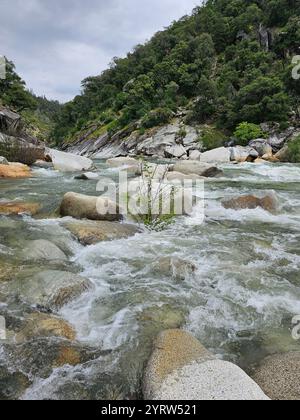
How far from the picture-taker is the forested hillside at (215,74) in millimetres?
38781

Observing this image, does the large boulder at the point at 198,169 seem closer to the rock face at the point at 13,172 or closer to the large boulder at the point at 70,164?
the large boulder at the point at 70,164

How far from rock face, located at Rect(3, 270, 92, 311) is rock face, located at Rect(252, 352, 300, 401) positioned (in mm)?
2376

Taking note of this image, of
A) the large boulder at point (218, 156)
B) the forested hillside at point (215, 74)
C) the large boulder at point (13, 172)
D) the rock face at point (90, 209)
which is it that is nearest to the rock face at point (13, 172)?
the large boulder at point (13, 172)

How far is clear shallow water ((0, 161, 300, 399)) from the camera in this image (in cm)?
333

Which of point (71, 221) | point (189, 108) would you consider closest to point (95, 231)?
point (71, 221)

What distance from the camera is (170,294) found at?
472cm

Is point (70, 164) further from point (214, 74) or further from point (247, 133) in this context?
point (214, 74)

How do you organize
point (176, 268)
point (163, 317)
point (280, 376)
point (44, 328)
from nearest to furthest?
point (280, 376)
point (44, 328)
point (163, 317)
point (176, 268)

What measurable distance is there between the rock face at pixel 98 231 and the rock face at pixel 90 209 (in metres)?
0.45

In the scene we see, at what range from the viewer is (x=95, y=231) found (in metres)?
6.97

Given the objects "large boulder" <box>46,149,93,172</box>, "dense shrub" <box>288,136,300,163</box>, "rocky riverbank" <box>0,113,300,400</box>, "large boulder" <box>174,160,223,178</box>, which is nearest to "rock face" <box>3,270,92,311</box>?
"rocky riverbank" <box>0,113,300,400</box>

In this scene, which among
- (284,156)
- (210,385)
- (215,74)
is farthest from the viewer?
(215,74)

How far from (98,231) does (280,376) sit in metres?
4.58

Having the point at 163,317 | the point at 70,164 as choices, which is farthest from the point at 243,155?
the point at 163,317
